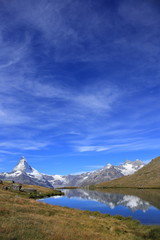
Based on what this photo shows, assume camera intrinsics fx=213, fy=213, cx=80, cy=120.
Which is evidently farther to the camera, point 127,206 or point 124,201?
point 124,201

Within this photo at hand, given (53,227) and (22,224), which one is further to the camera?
(53,227)

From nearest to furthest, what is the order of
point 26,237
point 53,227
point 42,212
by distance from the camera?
point 26,237 → point 53,227 → point 42,212

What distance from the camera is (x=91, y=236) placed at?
75.8ft

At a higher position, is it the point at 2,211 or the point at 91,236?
the point at 2,211

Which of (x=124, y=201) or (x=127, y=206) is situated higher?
(x=124, y=201)

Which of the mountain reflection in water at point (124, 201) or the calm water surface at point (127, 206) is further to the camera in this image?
the mountain reflection in water at point (124, 201)

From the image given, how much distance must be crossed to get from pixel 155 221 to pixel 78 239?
1012 inches

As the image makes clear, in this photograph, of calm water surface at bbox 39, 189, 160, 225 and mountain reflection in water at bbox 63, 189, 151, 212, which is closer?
calm water surface at bbox 39, 189, 160, 225

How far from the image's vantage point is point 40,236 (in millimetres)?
19859

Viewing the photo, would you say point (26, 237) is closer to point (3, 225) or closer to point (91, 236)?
point (3, 225)

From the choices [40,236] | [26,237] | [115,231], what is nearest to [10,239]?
[26,237]

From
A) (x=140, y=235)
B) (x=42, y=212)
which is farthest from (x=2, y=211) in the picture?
(x=140, y=235)

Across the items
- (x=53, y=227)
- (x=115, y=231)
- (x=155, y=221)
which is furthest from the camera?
(x=155, y=221)

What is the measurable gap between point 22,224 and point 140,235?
1586 centimetres
